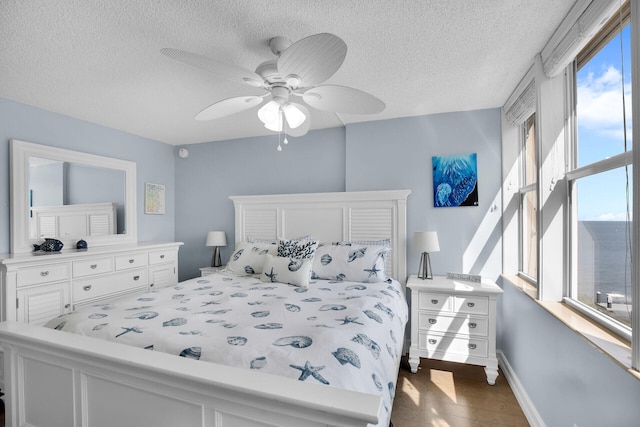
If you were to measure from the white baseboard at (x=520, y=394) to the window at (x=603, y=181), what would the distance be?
0.81 metres

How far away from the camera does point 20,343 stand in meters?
1.41

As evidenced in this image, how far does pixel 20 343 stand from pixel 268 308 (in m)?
1.17

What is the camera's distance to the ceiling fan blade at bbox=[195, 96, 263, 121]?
1.81 metres

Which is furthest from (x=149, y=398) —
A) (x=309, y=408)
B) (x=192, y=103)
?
(x=192, y=103)

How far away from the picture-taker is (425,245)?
9.00ft

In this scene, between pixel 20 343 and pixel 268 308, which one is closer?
pixel 20 343

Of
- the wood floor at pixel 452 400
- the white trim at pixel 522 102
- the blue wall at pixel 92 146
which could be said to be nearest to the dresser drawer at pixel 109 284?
the blue wall at pixel 92 146

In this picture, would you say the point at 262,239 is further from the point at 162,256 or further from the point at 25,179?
the point at 25,179

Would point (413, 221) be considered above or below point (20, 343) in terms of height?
above

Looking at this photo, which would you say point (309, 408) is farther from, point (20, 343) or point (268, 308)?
point (20, 343)

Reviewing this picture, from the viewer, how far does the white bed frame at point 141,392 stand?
0.88 m

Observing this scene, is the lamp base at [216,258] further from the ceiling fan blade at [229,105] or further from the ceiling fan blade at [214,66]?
the ceiling fan blade at [214,66]

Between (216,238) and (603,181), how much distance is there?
3527mm

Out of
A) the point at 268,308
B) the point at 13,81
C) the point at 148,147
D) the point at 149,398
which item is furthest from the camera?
the point at 148,147
